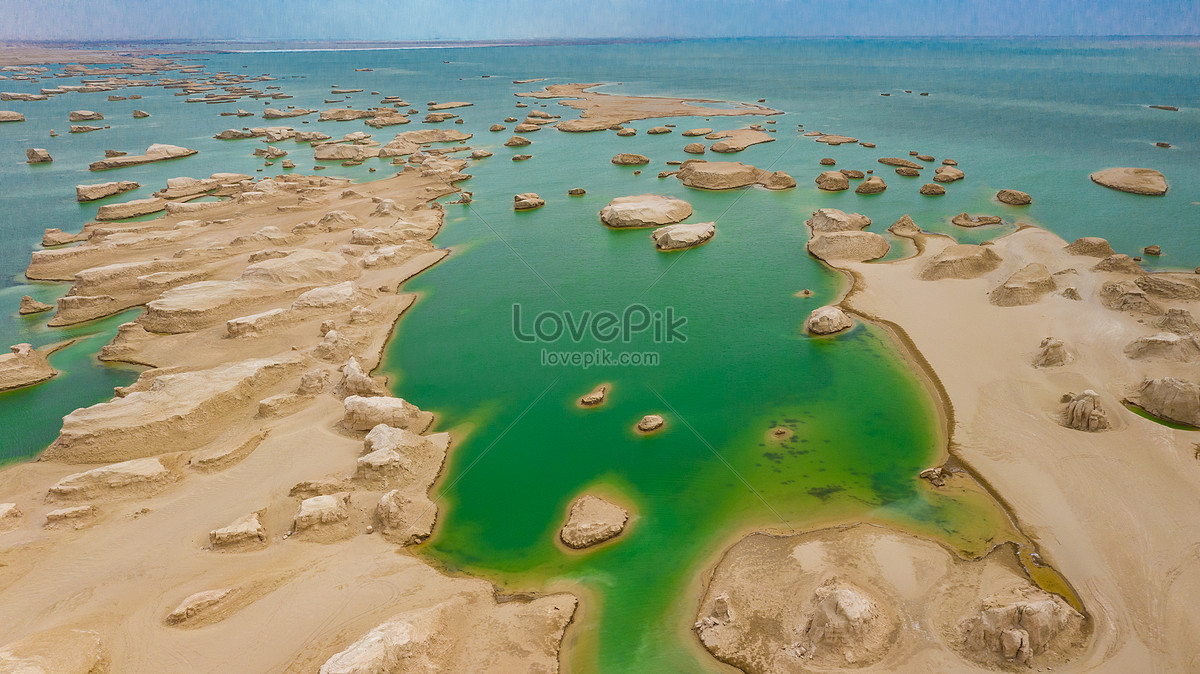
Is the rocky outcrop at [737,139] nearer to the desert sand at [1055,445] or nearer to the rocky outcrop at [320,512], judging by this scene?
the desert sand at [1055,445]

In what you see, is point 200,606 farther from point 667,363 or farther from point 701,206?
point 701,206

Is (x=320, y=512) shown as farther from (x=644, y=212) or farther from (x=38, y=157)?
(x=38, y=157)

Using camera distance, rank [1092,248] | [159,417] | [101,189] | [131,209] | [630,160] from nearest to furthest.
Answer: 1. [159,417]
2. [1092,248]
3. [131,209]
4. [101,189]
5. [630,160]

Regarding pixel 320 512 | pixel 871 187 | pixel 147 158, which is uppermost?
pixel 147 158

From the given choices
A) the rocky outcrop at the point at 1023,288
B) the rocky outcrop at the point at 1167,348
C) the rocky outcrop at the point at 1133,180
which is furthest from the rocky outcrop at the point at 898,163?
the rocky outcrop at the point at 1167,348

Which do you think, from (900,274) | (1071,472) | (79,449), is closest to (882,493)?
(1071,472)

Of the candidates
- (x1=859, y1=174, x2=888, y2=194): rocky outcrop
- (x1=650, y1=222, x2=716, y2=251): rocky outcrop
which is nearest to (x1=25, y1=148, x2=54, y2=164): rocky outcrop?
(x1=650, y1=222, x2=716, y2=251): rocky outcrop

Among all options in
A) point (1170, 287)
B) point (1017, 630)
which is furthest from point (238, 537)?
point (1170, 287)
